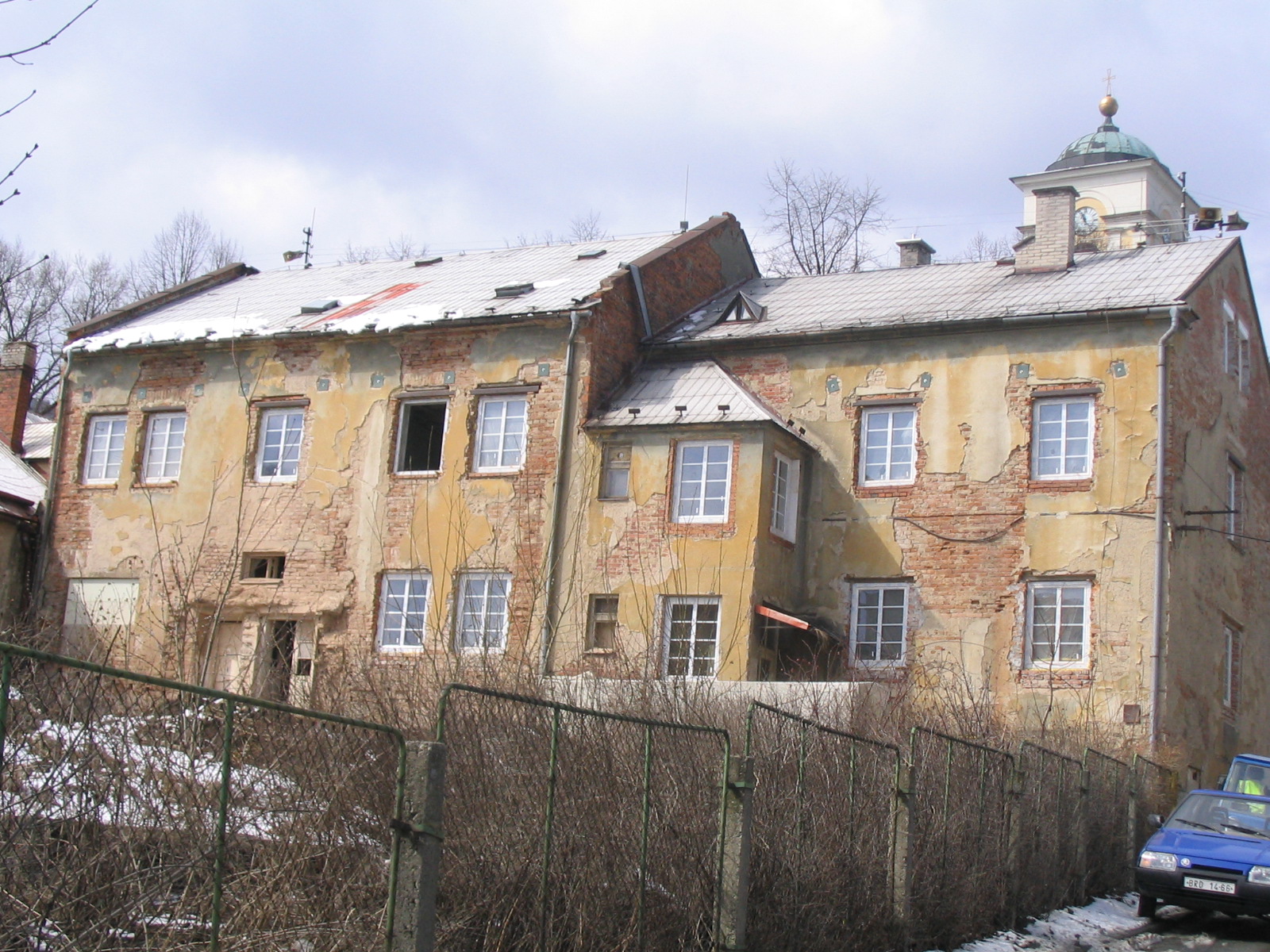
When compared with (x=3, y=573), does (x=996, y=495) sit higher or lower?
higher

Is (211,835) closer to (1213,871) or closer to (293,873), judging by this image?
(293,873)

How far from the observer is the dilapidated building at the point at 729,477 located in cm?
2155

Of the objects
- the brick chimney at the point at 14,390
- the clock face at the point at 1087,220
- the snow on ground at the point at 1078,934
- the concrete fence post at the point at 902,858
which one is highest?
the clock face at the point at 1087,220

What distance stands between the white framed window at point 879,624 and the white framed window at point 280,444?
32.2 feet

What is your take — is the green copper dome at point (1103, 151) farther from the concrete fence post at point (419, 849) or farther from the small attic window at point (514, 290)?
the concrete fence post at point (419, 849)

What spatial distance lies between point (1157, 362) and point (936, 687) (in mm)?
5916

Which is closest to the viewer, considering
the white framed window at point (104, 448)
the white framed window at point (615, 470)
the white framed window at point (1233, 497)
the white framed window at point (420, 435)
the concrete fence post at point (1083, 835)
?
the concrete fence post at point (1083, 835)

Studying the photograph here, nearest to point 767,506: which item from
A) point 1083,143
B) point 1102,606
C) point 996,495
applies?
point 996,495

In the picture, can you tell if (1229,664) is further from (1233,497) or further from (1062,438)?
(1062,438)

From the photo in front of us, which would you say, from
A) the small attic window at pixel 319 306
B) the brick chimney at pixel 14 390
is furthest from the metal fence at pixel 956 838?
the brick chimney at pixel 14 390

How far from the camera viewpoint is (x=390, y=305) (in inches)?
1023

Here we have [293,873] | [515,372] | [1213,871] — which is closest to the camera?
[293,873]

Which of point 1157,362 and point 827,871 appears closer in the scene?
point 827,871

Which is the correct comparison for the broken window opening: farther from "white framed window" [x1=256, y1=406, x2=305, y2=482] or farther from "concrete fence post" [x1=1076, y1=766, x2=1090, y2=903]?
"concrete fence post" [x1=1076, y1=766, x2=1090, y2=903]
